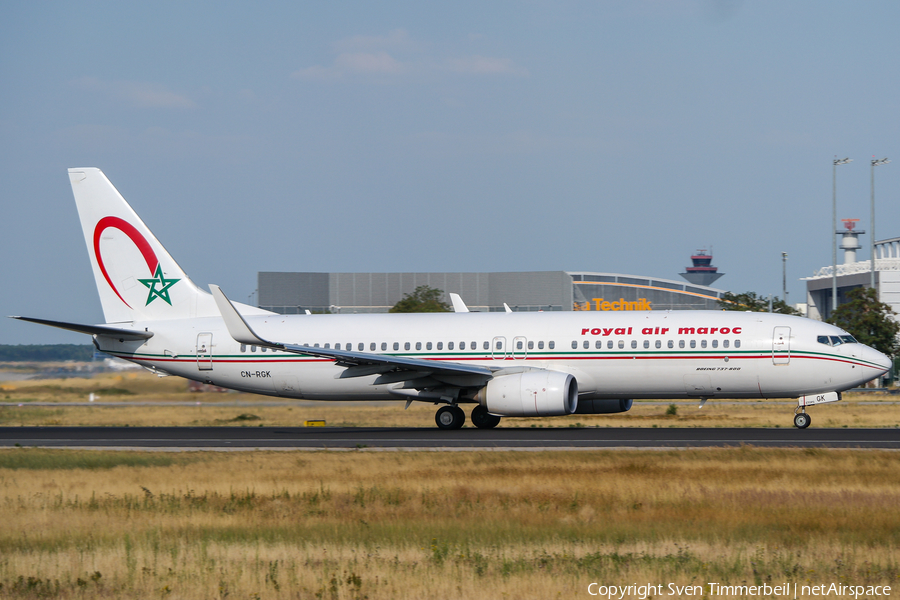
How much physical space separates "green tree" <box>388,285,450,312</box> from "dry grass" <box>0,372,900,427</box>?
95.3 ft

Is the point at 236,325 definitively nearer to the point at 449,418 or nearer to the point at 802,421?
the point at 449,418

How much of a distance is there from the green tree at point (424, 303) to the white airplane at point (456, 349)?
46780 millimetres

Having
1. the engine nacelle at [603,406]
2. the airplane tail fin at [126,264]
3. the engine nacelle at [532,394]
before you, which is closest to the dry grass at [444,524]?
the engine nacelle at [532,394]

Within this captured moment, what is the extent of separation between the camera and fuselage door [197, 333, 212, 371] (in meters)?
33.1

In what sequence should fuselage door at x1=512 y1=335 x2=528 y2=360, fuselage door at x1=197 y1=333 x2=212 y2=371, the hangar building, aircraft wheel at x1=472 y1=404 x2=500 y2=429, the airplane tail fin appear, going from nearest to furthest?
fuselage door at x1=512 y1=335 x2=528 y2=360 → aircraft wheel at x1=472 y1=404 x2=500 y2=429 → fuselage door at x1=197 y1=333 x2=212 y2=371 → the airplane tail fin → the hangar building

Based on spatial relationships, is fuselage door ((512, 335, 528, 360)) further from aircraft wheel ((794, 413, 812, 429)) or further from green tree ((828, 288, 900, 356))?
green tree ((828, 288, 900, 356))

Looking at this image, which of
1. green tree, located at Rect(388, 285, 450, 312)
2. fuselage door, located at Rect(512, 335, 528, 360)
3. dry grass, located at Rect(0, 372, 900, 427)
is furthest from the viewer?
→ green tree, located at Rect(388, 285, 450, 312)

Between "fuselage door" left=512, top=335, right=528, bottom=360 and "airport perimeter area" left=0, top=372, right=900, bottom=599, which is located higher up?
"fuselage door" left=512, top=335, right=528, bottom=360

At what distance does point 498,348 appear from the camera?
101 feet

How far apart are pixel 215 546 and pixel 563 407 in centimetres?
1685

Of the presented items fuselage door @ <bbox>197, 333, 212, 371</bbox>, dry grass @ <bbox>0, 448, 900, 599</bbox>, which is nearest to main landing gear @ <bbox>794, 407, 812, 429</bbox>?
dry grass @ <bbox>0, 448, 900, 599</bbox>

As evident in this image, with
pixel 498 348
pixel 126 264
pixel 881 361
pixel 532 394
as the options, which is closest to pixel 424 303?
pixel 126 264

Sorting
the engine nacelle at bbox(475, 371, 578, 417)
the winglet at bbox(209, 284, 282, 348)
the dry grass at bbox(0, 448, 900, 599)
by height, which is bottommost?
the dry grass at bbox(0, 448, 900, 599)

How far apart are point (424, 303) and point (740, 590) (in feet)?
253
